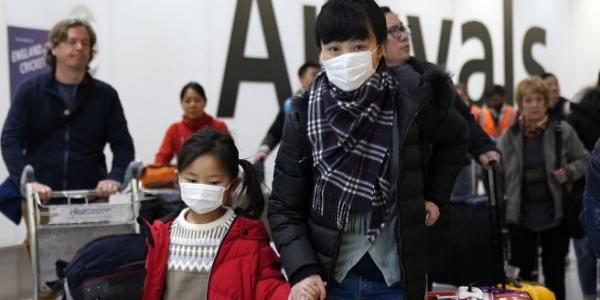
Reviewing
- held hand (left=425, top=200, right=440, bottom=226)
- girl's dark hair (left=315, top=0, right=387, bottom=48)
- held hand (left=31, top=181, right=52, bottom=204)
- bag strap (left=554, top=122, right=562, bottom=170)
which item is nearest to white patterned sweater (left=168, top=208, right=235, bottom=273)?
held hand (left=425, top=200, right=440, bottom=226)

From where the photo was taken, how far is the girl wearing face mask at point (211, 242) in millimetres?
2109

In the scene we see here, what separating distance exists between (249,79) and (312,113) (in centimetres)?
675

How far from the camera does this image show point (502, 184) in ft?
13.8

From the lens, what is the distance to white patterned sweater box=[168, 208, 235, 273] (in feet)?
7.07

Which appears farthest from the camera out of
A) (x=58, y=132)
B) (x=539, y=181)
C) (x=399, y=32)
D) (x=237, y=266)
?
(x=539, y=181)

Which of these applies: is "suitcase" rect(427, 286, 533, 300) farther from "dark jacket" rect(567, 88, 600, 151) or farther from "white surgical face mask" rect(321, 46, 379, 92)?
"dark jacket" rect(567, 88, 600, 151)

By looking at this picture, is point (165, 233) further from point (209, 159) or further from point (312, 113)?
point (312, 113)

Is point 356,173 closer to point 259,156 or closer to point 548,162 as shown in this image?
point 548,162

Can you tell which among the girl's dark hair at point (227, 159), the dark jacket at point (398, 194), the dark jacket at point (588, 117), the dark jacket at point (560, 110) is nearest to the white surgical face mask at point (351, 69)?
the dark jacket at point (398, 194)

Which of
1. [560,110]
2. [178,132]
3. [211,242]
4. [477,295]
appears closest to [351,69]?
[211,242]

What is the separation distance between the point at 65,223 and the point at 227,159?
1519 mm

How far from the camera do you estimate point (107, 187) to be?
136 inches

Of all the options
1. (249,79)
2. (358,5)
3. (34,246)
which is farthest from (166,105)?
(358,5)

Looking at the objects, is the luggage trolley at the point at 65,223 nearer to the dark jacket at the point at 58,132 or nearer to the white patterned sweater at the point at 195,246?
the dark jacket at the point at 58,132
